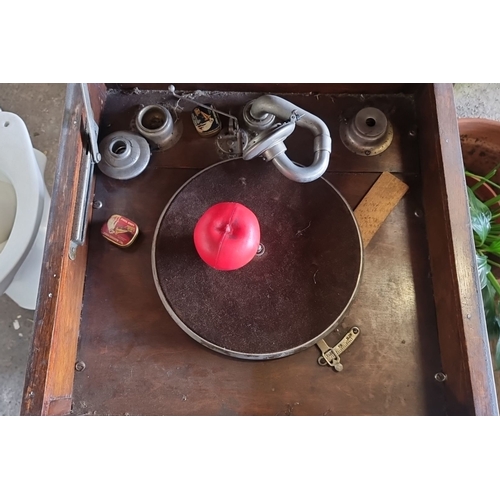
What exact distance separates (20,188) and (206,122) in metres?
0.39

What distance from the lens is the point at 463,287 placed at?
0.68m

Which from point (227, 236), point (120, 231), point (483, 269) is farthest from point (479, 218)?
point (120, 231)

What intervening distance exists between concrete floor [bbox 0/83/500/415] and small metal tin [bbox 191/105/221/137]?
0.57 m

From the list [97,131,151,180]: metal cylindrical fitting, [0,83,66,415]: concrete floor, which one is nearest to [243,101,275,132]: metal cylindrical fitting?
[97,131,151,180]: metal cylindrical fitting

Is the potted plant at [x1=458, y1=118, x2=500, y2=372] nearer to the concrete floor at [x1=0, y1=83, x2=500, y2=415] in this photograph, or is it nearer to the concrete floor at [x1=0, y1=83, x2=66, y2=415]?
the concrete floor at [x1=0, y1=83, x2=500, y2=415]

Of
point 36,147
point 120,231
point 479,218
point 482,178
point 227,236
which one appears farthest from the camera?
point 36,147

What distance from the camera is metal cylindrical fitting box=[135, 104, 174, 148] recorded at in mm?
800

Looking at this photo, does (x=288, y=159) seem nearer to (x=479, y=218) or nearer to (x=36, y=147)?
(x=479, y=218)

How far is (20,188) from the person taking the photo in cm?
93

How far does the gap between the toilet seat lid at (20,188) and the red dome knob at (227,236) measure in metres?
0.42

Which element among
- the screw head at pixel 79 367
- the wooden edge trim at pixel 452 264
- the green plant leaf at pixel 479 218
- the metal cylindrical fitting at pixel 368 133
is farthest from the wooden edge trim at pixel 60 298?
the green plant leaf at pixel 479 218

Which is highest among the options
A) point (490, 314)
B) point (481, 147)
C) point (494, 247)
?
point (481, 147)
